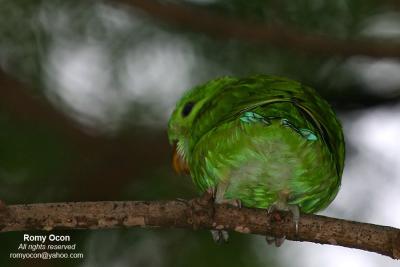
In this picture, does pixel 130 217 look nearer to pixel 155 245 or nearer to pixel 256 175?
pixel 256 175

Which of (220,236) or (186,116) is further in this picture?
(186,116)

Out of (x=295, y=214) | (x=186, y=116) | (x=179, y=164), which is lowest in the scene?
(x=295, y=214)

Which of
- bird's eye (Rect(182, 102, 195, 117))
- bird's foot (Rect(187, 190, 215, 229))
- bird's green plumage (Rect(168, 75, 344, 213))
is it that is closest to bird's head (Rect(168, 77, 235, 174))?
bird's eye (Rect(182, 102, 195, 117))

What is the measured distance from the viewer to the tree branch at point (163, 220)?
2.00 m

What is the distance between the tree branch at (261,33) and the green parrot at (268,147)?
568mm

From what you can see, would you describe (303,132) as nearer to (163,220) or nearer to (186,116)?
(163,220)

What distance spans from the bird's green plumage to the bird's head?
102mm

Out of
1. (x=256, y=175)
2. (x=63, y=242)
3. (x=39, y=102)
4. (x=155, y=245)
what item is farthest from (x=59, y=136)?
(x=256, y=175)

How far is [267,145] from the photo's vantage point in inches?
88.5

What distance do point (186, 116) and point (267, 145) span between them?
2.06 feet

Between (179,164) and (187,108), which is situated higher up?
(187,108)

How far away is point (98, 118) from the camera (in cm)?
340

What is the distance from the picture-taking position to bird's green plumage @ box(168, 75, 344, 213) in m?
2.24

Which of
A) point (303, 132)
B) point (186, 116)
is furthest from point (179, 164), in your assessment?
point (303, 132)
